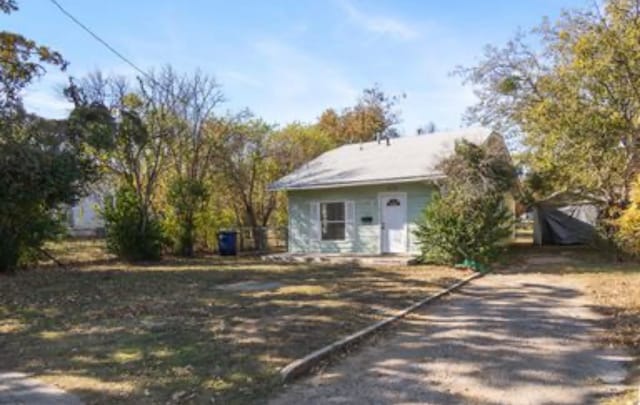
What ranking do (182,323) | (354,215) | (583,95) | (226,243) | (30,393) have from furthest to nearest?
(226,243)
(354,215)
(583,95)
(182,323)
(30,393)

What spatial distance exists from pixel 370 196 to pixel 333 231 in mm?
1836

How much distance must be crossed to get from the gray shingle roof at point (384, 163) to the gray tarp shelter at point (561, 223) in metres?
6.12

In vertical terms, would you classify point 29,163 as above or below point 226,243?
above

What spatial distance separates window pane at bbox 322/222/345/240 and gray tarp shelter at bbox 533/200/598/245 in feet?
29.5

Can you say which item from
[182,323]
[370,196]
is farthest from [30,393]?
[370,196]

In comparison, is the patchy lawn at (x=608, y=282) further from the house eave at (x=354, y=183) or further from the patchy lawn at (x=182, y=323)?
the house eave at (x=354, y=183)

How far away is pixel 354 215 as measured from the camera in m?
15.5

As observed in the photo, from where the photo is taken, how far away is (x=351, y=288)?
9.15m

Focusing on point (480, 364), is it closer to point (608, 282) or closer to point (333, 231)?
point (608, 282)

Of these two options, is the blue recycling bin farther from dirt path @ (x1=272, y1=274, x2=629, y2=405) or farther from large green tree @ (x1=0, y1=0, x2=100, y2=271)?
dirt path @ (x1=272, y1=274, x2=629, y2=405)

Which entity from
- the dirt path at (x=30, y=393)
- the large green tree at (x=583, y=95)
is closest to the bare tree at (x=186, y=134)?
the large green tree at (x=583, y=95)

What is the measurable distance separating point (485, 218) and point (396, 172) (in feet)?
11.5

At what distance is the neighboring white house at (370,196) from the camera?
14289 mm

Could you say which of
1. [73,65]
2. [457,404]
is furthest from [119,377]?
[73,65]
